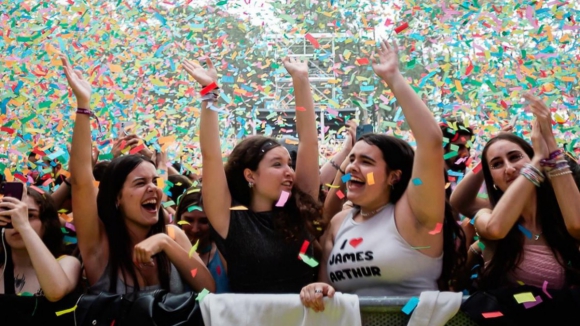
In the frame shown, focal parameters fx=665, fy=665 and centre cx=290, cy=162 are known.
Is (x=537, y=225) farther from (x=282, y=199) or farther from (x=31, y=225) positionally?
(x=31, y=225)

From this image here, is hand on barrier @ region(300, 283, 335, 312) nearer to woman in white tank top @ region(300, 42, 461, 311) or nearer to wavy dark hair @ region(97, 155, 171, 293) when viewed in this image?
woman in white tank top @ region(300, 42, 461, 311)

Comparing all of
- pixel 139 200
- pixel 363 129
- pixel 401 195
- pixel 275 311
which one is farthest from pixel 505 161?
pixel 139 200

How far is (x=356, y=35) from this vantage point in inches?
220

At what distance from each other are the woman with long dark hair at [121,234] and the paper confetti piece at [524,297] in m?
1.33

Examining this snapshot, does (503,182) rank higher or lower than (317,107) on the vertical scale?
lower

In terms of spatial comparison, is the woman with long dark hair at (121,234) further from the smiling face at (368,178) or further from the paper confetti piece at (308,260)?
the smiling face at (368,178)

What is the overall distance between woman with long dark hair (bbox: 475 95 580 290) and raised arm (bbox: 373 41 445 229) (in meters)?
0.32

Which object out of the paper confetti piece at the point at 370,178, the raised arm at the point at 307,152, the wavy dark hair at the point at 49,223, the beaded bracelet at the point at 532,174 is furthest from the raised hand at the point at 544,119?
the wavy dark hair at the point at 49,223

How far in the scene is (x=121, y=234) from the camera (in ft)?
10.4

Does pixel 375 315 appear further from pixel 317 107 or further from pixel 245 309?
pixel 317 107

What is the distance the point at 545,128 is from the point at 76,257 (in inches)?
88.0

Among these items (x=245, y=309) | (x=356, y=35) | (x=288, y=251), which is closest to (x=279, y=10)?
(x=356, y=35)

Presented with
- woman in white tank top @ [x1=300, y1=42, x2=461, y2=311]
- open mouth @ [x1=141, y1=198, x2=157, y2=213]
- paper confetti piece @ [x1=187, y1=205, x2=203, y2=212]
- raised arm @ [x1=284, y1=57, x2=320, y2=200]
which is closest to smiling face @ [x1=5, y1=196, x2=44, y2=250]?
open mouth @ [x1=141, y1=198, x2=157, y2=213]

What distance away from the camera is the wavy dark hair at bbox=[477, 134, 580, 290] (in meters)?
2.78
